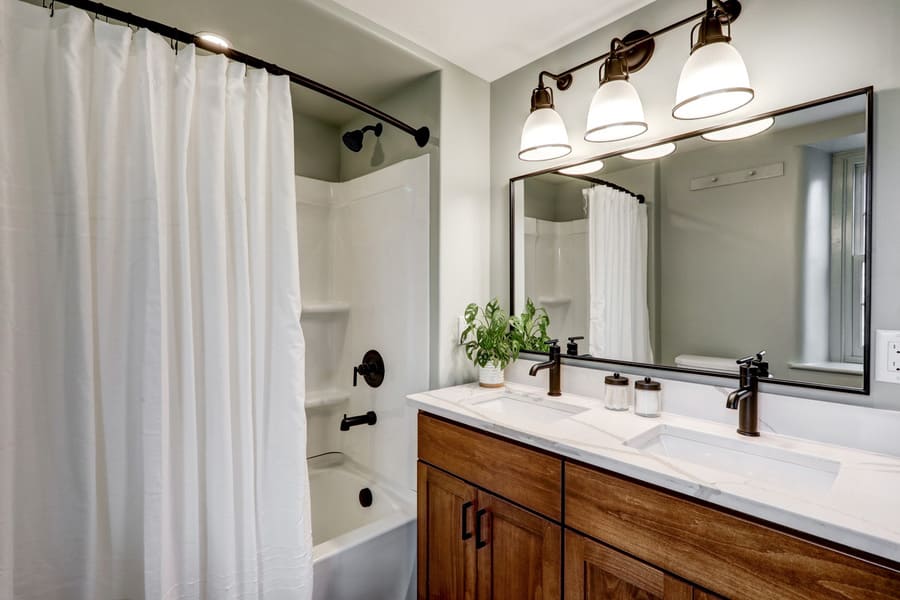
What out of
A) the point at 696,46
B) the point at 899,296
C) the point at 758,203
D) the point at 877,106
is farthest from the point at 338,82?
the point at 899,296

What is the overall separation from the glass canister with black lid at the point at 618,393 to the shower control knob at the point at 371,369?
3.50ft

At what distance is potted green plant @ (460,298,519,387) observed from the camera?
1.77 metres

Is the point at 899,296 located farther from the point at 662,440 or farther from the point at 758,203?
the point at 662,440

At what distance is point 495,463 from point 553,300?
747mm

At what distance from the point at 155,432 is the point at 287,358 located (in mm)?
379

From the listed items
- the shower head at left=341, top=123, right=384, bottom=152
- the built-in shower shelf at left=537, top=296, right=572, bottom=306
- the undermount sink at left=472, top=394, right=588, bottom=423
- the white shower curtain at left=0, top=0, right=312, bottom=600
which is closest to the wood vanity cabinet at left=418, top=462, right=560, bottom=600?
the undermount sink at left=472, top=394, right=588, bottom=423

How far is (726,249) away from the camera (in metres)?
1.33

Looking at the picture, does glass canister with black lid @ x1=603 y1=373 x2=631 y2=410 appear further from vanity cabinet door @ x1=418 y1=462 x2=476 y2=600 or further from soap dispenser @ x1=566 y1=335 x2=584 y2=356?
vanity cabinet door @ x1=418 y1=462 x2=476 y2=600

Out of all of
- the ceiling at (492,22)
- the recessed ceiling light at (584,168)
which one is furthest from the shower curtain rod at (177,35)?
the recessed ceiling light at (584,168)

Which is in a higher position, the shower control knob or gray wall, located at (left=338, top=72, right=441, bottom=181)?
gray wall, located at (left=338, top=72, right=441, bottom=181)

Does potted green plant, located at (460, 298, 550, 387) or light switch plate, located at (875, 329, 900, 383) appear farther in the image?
potted green plant, located at (460, 298, 550, 387)

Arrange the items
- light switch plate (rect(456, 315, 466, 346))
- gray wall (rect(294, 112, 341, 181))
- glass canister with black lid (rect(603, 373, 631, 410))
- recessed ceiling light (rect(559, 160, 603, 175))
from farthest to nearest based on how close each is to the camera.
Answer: gray wall (rect(294, 112, 341, 181)) < light switch plate (rect(456, 315, 466, 346)) < recessed ceiling light (rect(559, 160, 603, 175)) < glass canister with black lid (rect(603, 373, 631, 410))

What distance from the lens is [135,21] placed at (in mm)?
1120

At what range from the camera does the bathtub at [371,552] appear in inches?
59.9
